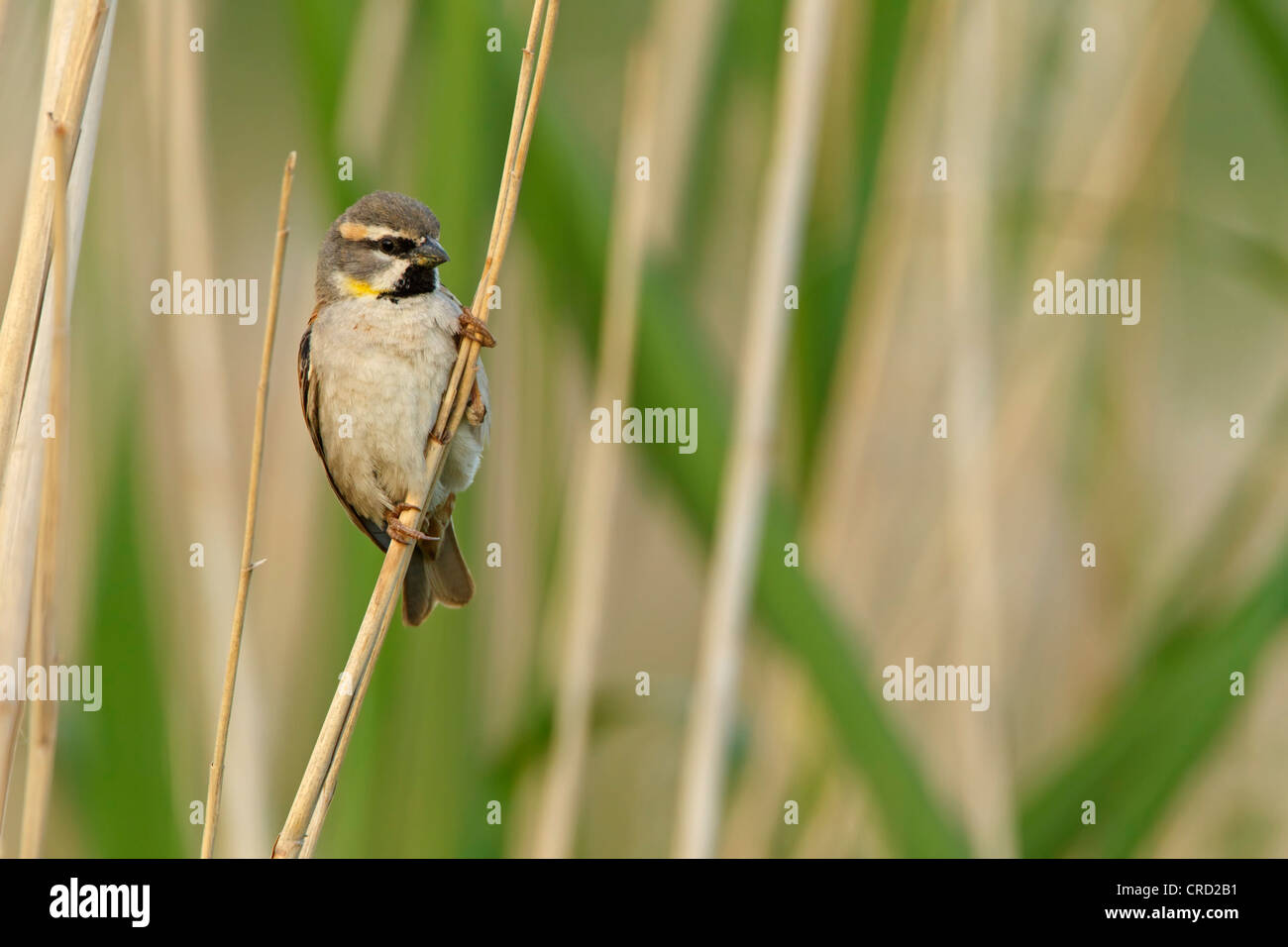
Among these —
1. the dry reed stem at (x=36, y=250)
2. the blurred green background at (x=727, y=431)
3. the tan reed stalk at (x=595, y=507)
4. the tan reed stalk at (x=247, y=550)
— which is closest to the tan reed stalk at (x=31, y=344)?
the dry reed stem at (x=36, y=250)

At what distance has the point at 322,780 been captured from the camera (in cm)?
153

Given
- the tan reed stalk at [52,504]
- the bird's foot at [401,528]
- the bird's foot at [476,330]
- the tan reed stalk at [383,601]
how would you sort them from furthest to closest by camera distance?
the bird's foot at [401,528]
the bird's foot at [476,330]
the tan reed stalk at [383,601]
the tan reed stalk at [52,504]

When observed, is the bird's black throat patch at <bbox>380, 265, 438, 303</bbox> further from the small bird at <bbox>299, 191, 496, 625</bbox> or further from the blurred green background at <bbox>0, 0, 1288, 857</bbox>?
the blurred green background at <bbox>0, 0, 1288, 857</bbox>

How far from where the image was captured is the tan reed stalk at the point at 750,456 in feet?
7.43

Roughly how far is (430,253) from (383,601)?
0.78 m

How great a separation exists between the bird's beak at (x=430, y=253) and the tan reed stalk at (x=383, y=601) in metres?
0.38

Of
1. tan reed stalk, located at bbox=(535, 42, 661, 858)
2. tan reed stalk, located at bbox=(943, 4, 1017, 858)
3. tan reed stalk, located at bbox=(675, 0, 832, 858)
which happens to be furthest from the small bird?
tan reed stalk, located at bbox=(943, 4, 1017, 858)

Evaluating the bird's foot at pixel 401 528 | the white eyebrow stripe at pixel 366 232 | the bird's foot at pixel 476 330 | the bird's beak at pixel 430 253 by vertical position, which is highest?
the white eyebrow stripe at pixel 366 232

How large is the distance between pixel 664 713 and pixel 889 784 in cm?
82

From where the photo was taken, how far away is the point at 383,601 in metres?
1.69

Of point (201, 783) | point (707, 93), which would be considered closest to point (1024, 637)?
point (707, 93)

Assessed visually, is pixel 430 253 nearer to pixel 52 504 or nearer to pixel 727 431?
pixel 727 431

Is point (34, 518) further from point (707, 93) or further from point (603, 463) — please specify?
point (707, 93)

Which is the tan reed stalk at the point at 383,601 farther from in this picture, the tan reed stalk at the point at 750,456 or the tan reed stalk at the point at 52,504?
the tan reed stalk at the point at 750,456
